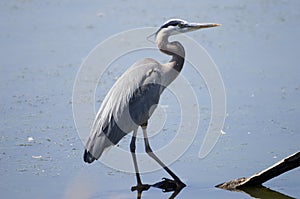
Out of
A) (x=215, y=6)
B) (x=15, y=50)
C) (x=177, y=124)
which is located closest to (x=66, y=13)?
(x=15, y=50)

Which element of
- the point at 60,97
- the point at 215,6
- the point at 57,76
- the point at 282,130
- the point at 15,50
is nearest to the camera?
the point at 282,130

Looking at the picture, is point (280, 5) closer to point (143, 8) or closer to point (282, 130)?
point (143, 8)

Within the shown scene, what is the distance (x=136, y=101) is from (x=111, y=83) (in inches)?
69.3

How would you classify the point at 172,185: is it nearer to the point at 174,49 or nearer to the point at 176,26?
the point at 174,49

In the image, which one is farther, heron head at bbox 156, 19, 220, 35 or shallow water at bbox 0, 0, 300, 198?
heron head at bbox 156, 19, 220, 35

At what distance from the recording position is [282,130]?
16.9 feet

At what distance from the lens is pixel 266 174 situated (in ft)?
13.8

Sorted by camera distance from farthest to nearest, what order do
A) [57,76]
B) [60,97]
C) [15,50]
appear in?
[15,50] < [57,76] < [60,97]

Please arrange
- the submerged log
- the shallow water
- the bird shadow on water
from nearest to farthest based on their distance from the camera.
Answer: the submerged log
the bird shadow on water
the shallow water

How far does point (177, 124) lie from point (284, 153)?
1002 millimetres

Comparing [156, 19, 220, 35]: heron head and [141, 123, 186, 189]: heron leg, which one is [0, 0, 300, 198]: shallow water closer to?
[141, 123, 186, 189]: heron leg

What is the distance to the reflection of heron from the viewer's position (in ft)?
14.4

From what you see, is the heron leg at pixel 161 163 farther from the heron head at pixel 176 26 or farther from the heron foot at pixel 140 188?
the heron head at pixel 176 26

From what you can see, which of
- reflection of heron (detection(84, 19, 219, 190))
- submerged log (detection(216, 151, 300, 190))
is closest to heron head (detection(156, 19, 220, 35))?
reflection of heron (detection(84, 19, 219, 190))
